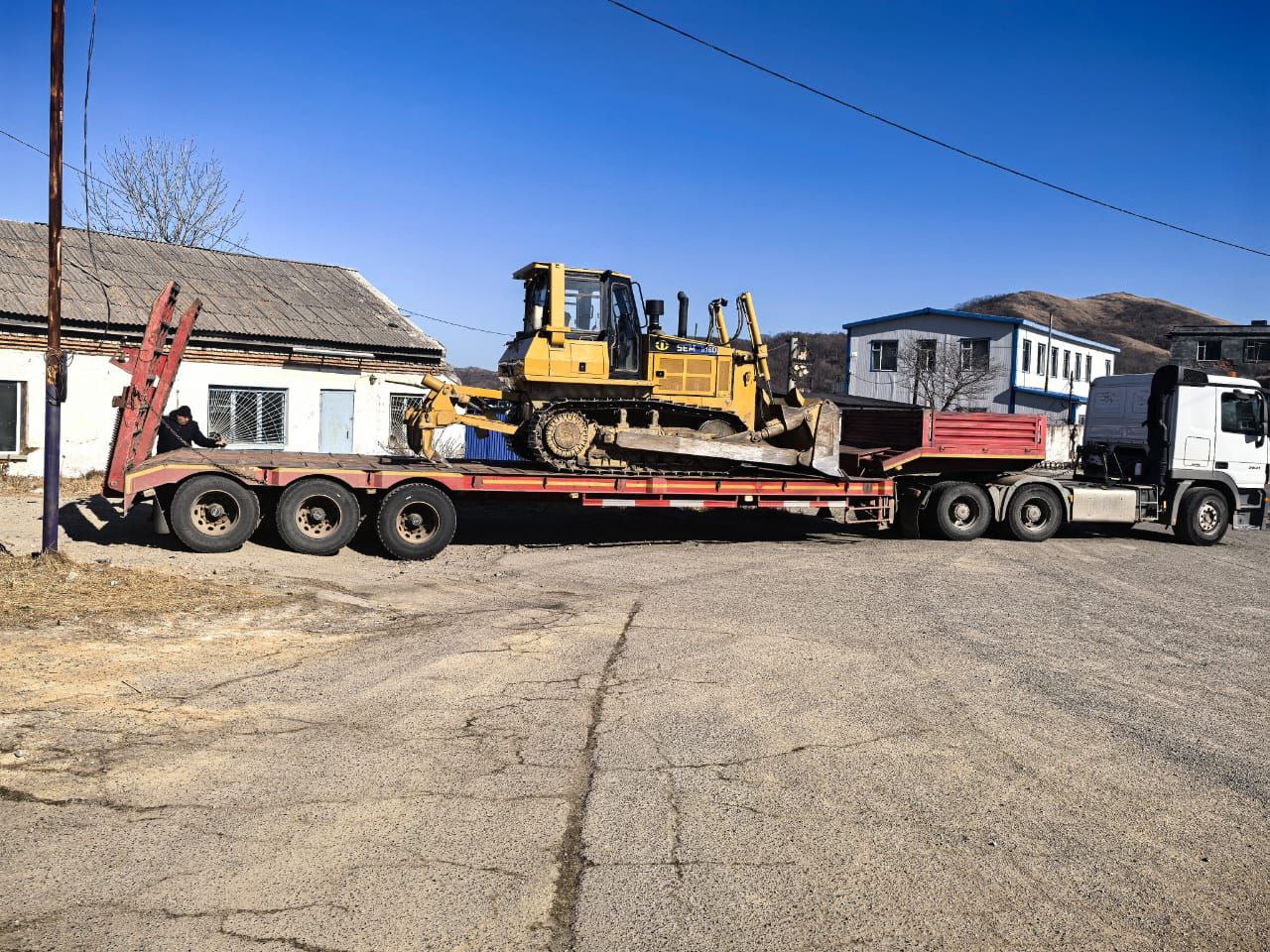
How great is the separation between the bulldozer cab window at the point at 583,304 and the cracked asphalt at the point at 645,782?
4.95 meters

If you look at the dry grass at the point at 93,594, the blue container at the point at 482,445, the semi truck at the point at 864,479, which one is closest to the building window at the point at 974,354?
the blue container at the point at 482,445

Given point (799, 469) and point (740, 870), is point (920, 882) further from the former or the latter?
point (799, 469)

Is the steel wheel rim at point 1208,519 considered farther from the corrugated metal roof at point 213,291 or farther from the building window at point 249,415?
the building window at point 249,415

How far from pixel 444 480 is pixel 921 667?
7058mm

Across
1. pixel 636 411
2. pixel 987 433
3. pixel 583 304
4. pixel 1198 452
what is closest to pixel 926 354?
pixel 1198 452

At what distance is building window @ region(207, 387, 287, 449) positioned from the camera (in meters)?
21.6

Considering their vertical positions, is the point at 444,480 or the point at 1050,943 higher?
the point at 444,480

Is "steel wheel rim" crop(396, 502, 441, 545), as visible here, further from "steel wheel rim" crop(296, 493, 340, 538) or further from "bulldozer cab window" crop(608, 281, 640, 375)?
"bulldozer cab window" crop(608, 281, 640, 375)

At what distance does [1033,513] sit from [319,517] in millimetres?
11170

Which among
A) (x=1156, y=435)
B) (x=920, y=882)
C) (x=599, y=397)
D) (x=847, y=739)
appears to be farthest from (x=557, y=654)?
(x=1156, y=435)

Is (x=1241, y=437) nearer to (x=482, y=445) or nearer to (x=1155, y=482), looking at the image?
(x=1155, y=482)

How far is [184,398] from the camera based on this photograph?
20844 mm

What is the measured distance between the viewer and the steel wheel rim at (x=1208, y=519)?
688 inches

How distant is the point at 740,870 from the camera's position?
4.52m
